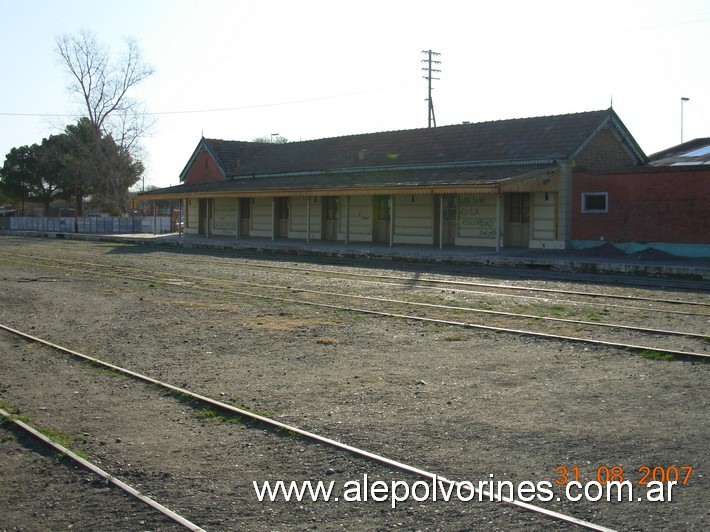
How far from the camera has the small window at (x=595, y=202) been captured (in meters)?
27.8

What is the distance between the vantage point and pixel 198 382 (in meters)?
8.66

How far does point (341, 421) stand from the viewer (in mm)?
7020

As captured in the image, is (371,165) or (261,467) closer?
(261,467)

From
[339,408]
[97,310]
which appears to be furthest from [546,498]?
[97,310]

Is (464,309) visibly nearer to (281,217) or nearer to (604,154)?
(604,154)

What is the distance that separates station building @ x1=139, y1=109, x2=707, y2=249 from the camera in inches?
1139

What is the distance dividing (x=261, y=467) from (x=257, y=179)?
39883mm

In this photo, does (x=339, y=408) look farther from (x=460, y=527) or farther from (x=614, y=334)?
(x=614, y=334)

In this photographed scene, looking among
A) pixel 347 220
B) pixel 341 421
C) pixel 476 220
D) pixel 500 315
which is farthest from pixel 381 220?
pixel 341 421

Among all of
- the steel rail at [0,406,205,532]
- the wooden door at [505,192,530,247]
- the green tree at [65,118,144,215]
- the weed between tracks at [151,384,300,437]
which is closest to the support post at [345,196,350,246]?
the wooden door at [505,192,530,247]

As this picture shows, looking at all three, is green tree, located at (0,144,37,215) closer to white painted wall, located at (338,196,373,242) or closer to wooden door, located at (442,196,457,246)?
white painted wall, located at (338,196,373,242)

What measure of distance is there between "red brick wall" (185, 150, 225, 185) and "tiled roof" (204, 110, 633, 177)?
27.6 inches

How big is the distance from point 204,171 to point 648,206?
3085cm

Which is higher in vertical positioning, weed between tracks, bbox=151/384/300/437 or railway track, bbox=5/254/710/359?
railway track, bbox=5/254/710/359
